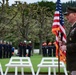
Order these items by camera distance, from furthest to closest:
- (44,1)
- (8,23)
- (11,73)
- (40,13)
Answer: (44,1), (40,13), (8,23), (11,73)

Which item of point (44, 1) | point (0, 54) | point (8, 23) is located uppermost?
point (44, 1)

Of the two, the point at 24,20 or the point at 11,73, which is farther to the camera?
the point at 24,20

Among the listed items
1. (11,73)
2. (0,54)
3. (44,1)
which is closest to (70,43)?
(11,73)

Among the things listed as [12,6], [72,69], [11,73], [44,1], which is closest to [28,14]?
[12,6]

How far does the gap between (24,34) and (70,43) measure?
147 ft

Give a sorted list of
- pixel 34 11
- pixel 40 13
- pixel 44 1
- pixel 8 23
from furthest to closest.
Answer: pixel 44 1 < pixel 40 13 < pixel 34 11 < pixel 8 23

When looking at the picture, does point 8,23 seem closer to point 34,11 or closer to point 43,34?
point 34,11

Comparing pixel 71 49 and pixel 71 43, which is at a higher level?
pixel 71 43

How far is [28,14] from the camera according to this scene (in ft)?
170

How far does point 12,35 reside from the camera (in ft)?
176

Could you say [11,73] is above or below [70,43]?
below

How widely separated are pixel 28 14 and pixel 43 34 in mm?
4498

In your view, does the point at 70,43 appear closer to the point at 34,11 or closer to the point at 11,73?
the point at 11,73

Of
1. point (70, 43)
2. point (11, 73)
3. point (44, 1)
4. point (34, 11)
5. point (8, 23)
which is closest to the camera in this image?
point (70, 43)
